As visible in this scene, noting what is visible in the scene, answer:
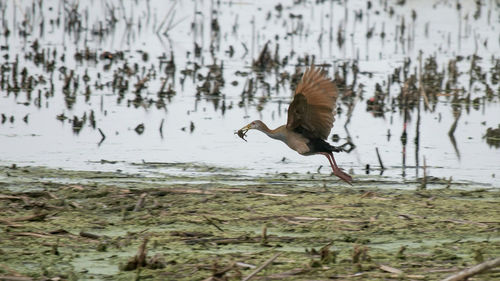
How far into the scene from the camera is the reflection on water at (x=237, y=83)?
33.4 ft

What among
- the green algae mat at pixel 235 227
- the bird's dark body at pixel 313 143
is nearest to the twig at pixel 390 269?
the green algae mat at pixel 235 227

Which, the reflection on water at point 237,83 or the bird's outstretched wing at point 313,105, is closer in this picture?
the bird's outstretched wing at point 313,105

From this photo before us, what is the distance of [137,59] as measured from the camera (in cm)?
1650

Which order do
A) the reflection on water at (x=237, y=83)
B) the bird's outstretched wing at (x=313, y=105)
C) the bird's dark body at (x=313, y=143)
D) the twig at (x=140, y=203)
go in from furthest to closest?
the reflection on water at (x=237, y=83) → the bird's dark body at (x=313, y=143) → the bird's outstretched wing at (x=313, y=105) → the twig at (x=140, y=203)

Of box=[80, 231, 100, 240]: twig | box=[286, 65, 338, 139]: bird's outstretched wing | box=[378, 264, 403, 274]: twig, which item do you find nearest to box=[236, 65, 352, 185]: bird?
box=[286, 65, 338, 139]: bird's outstretched wing

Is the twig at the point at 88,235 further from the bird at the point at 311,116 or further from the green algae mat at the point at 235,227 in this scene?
the bird at the point at 311,116

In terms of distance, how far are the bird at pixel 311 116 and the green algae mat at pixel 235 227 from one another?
1.22ft

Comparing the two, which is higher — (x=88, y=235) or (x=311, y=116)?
(x=311, y=116)

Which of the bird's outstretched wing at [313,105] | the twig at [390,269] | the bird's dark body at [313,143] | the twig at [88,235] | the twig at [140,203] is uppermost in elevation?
the bird's outstretched wing at [313,105]

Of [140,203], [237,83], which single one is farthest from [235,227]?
[237,83]

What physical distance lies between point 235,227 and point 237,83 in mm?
8214

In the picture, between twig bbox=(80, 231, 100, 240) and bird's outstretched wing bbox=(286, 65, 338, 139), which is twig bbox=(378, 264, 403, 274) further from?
bird's outstretched wing bbox=(286, 65, 338, 139)

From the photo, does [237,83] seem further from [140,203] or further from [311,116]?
[140,203]

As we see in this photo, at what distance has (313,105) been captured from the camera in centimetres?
765
